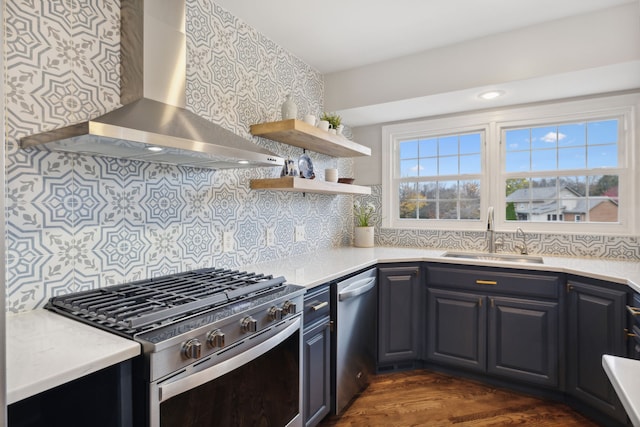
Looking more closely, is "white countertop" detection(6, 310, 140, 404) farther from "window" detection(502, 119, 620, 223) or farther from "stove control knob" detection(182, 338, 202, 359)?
"window" detection(502, 119, 620, 223)

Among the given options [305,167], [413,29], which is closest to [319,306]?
[305,167]

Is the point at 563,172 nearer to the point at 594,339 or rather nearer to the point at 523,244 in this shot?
the point at 523,244

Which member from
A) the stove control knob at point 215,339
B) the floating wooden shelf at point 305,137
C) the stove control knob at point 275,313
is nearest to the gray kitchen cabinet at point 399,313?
the floating wooden shelf at point 305,137

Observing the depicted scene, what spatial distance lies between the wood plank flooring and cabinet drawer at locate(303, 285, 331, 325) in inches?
27.8

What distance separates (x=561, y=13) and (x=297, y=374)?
2.68 m

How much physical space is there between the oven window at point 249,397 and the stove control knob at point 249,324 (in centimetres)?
14

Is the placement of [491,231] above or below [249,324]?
above

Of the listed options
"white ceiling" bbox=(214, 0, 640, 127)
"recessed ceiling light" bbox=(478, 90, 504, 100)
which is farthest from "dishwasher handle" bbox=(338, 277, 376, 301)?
"recessed ceiling light" bbox=(478, 90, 504, 100)

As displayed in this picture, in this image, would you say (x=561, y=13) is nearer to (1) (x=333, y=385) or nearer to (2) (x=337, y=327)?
(2) (x=337, y=327)

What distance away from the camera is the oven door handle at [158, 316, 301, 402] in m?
1.06

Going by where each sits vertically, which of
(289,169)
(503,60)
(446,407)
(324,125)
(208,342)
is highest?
(503,60)

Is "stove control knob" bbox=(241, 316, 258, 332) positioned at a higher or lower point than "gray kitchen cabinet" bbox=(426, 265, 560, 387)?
higher

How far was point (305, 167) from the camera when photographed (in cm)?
264

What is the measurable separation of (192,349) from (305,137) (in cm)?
170
